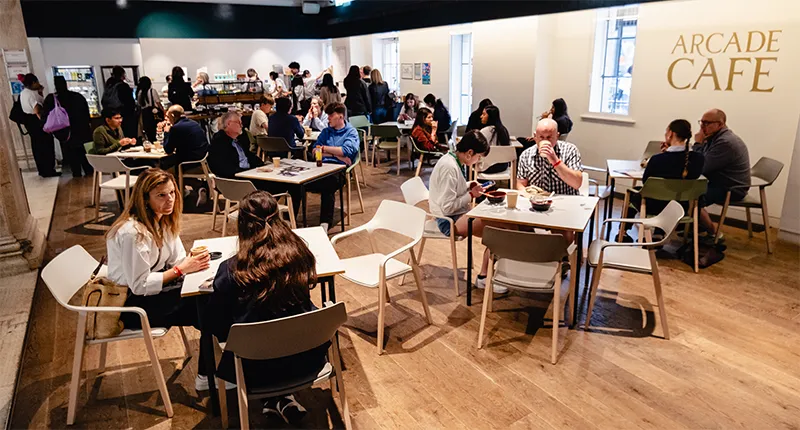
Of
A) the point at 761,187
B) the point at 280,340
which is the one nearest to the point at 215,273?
the point at 280,340

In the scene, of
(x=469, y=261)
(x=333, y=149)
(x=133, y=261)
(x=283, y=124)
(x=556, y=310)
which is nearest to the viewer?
(x=133, y=261)

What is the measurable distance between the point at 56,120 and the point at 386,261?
21.8ft

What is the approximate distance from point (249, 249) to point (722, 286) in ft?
12.2

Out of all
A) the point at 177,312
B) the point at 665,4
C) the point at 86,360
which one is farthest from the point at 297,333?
the point at 665,4

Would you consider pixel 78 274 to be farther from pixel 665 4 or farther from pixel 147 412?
pixel 665 4

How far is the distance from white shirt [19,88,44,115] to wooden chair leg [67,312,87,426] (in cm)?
680

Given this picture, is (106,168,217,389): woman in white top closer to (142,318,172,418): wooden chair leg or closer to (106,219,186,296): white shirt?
(106,219,186,296): white shirt

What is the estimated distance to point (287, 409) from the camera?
264 cm

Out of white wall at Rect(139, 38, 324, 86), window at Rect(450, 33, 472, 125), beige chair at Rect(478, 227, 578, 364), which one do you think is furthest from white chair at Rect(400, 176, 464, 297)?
white wall at Rect(139, 38, 324, 86)

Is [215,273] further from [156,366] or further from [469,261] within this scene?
[469,261]

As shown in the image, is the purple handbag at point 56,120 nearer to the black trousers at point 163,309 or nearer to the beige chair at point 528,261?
the black trousers at point 163,309

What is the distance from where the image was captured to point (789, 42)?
16.4ft

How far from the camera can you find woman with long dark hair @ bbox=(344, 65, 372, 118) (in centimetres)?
891

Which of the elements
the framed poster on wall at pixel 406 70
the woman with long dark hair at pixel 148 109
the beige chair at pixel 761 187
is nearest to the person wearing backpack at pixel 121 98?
the woman with long dark hair at pixel 148 109
